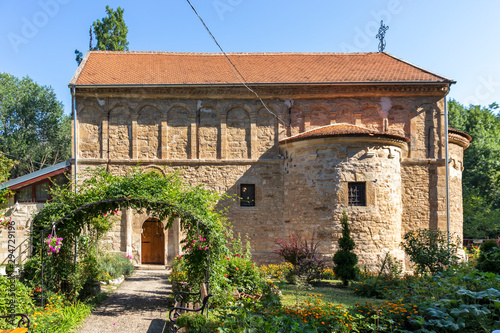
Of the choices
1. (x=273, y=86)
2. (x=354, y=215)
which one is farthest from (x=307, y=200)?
(x=273, y=86)

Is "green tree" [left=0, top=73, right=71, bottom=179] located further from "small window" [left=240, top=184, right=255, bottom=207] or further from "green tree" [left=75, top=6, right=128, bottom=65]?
"small window" [left=240, top=184, right=255, bottom=207]

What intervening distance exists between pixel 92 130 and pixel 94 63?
3.63 metres

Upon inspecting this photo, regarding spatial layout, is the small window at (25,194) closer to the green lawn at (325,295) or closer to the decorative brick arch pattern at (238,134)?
the decorative brick arch pattern at (238,134)

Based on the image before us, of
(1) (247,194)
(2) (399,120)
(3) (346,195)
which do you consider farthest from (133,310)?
(2) (399,120)

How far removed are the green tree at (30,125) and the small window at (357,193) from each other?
2554cm

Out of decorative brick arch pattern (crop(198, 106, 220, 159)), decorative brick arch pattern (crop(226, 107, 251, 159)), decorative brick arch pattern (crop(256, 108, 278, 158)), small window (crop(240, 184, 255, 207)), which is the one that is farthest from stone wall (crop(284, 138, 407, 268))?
decorative brick arch pattern (crop(198, 106, 220, 159))

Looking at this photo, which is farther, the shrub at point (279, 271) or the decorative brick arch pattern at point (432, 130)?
the decorative brick arch pattern at point (432, 130)

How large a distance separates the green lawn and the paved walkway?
296cm

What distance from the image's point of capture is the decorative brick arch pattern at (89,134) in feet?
A: 51.0

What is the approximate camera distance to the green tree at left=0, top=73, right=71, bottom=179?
29516mm

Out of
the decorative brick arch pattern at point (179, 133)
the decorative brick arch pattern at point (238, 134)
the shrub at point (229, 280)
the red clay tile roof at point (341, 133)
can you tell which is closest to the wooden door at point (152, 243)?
the decorative brick arch pattern at point (179, 133)

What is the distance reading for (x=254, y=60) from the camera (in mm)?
18219

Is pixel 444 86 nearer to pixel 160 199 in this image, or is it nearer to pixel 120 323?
pixel 160 199

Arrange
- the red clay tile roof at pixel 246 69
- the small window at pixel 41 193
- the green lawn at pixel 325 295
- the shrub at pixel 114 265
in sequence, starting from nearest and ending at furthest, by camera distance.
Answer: the green lawn at pixel 325 295 → the shrub at pixel 114 265 → the small window at pixel 41 193 → the red clay tile roof at pixel 246 69
